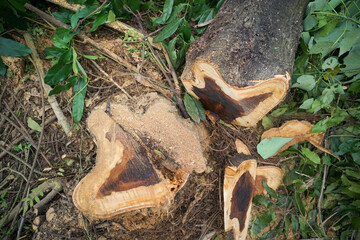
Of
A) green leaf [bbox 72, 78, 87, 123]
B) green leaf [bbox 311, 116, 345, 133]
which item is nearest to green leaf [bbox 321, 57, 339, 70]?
green leaf [bbox 311, 116, 345, 133]

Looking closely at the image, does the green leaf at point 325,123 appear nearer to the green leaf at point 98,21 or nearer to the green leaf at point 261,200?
the green leaf at point 261,200

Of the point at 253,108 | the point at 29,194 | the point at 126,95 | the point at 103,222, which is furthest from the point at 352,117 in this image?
the point at 29,194

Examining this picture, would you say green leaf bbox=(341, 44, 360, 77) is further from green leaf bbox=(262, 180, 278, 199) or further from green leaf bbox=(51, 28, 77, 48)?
green leaf bbox=(51, 28, 77, 48)

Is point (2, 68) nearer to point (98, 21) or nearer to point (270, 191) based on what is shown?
point (98, 21)

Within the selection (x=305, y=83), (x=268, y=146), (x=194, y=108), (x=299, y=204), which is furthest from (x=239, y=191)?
(x=305, y=83)

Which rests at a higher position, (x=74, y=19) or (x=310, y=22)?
(x=74, y=19)

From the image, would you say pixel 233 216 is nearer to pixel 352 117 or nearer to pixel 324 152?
pixel 324 152
